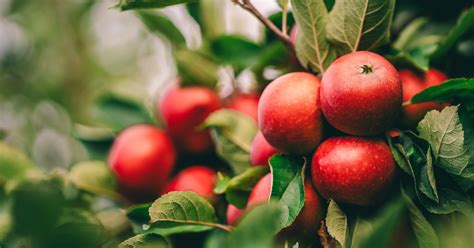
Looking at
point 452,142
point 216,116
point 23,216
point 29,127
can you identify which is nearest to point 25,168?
point 216,116

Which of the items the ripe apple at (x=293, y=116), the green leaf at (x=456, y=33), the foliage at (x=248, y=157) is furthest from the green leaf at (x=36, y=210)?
the green leaf at (x=456, y=33)

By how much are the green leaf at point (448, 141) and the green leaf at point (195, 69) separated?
0.39m

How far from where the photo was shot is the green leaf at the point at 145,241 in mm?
497

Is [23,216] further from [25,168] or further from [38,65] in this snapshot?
[38,65]

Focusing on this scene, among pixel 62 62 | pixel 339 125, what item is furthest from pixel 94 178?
pixel 62 62

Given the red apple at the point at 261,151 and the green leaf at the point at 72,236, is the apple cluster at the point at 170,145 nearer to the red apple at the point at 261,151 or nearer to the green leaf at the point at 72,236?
the red apple at the point at 261,151

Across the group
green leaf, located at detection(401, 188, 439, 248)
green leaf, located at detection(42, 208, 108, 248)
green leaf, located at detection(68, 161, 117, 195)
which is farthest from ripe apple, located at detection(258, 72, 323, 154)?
green leaf, located at detection(68, 161, 117, 195)

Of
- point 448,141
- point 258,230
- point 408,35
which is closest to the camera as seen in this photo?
point 258,230

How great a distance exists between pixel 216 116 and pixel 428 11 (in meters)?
0.32

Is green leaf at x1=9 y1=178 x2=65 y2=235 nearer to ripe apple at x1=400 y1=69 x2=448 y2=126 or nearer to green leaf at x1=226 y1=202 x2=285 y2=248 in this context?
green leaf at x1=226 y1=202 x2=285 y2=248

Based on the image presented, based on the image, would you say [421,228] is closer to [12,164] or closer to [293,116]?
[293,116]

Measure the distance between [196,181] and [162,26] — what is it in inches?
10.1

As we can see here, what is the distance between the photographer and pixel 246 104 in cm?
78

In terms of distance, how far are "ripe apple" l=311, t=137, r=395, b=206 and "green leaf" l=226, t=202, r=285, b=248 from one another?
0.50 ft
